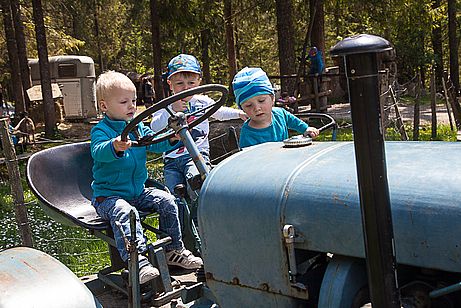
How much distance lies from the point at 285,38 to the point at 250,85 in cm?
1158

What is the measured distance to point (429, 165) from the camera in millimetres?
1901

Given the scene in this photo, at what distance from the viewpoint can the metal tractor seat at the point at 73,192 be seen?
348 cm

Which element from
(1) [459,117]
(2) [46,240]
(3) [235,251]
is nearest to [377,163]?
(3) [235,251]

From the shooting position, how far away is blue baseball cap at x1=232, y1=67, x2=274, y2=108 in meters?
3.38

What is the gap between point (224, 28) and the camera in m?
22.9

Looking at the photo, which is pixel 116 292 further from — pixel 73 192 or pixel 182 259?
pixel 73 192

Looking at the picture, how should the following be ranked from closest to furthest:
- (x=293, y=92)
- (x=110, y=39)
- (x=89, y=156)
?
(x=89, y=156) → (x=293, y=92) → (x=110, y=39)

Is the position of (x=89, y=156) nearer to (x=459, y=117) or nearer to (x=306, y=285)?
(x=306, y=285)

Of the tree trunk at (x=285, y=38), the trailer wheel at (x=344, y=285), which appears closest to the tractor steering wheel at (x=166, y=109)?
the trailer wheel at (x=344, y=285)

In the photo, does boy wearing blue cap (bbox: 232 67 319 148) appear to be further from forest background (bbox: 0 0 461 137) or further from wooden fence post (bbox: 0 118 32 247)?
forest background (bbox: 0 0 461 137)

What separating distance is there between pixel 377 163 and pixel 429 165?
0.40 meters

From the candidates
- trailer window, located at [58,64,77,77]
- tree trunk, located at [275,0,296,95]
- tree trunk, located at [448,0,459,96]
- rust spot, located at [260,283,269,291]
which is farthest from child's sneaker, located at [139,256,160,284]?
tree trunk, located at [448,0,459,96]

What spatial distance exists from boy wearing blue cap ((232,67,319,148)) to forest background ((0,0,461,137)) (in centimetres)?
1006

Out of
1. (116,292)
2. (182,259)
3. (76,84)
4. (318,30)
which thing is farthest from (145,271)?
(76,84)
